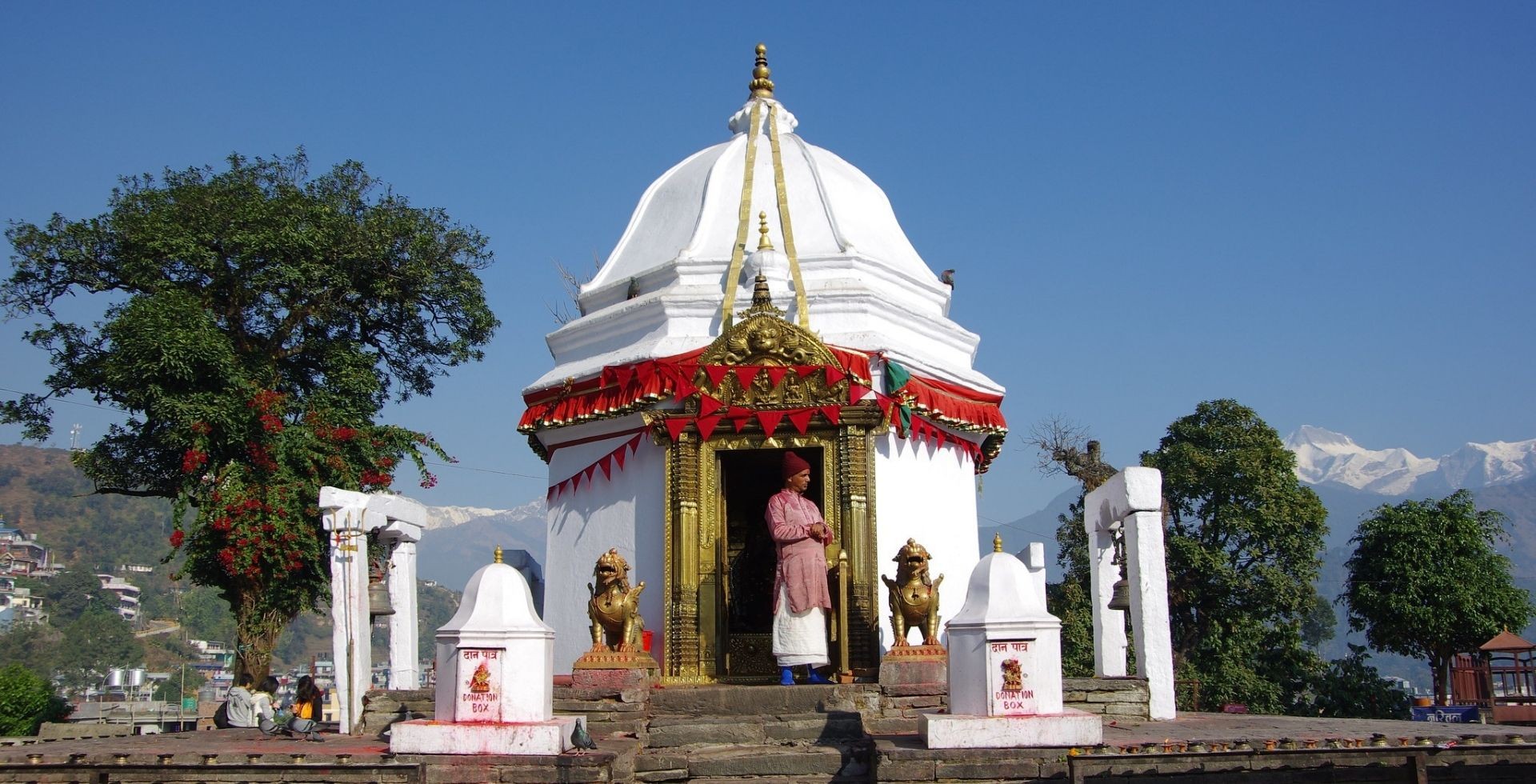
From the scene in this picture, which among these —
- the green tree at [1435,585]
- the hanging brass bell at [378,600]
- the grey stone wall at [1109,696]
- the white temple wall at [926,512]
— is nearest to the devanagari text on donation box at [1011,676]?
the grey stone wall at [1109,696]

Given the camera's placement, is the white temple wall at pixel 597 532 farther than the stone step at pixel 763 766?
Yes

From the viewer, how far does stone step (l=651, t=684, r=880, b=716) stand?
10547mm

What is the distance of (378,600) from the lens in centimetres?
1360

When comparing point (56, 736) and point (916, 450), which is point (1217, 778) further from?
point (56, 736)

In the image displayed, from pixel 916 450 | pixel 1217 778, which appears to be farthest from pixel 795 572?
pixel 1217 778

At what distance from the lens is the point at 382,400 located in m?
22.4

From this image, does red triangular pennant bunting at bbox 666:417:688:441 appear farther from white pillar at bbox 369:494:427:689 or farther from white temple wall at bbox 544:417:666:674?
white pillar at bbox 369:494:427:689

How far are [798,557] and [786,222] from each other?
16.6 ft

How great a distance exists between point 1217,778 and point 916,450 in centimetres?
686

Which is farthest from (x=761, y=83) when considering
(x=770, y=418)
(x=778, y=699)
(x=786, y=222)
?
(x=778, y=699)

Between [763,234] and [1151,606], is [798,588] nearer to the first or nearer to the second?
[1151,606]

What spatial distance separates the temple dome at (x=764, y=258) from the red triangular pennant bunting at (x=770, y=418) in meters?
1.19

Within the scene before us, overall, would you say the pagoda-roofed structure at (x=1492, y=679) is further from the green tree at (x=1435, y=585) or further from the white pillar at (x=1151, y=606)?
the white pillar at (x=1151, y=606)

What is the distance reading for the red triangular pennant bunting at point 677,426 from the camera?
42.4ft
